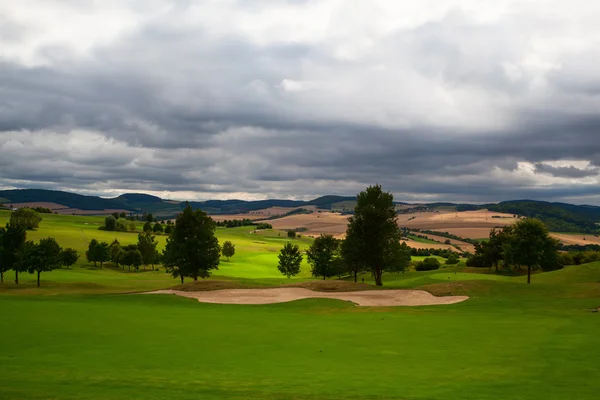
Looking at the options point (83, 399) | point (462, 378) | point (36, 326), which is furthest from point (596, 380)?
point (36, 326)

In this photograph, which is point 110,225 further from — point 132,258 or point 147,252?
point 132,258

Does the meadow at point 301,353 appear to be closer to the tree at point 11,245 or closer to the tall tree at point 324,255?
the tree at point 11,245

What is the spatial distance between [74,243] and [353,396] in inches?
5487

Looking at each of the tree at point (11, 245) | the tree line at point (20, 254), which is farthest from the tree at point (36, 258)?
the tree at point (11, 245)

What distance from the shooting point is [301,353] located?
21859 millimetres

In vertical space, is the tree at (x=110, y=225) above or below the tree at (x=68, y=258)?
above

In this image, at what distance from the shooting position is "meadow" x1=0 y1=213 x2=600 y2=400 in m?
15.0

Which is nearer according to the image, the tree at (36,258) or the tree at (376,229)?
the tree at (376,229)

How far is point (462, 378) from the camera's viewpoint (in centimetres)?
1675

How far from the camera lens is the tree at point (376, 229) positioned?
214 ft

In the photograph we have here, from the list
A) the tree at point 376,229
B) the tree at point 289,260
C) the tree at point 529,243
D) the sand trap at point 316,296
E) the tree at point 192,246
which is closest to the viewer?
the sand trap at point 316,296

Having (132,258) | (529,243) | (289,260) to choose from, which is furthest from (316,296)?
(132,258)

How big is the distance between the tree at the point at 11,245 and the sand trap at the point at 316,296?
28.7 metres

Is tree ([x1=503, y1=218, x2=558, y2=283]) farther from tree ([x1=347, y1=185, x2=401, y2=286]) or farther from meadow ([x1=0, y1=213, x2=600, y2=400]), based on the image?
meadow ([x1=0, y1=213, x2=600, y2=400])
